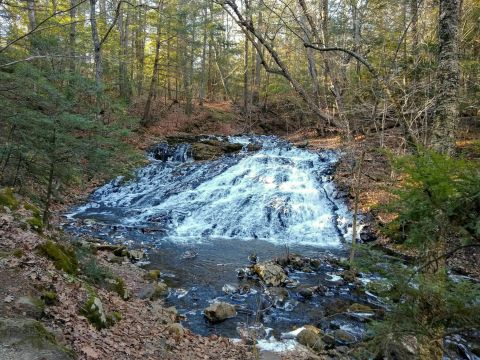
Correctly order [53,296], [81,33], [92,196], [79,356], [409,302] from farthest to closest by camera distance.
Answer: [81,33] → [92,196] → [53,296] → [79,356] → [409,302]

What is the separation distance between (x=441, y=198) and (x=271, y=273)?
682 centimetres

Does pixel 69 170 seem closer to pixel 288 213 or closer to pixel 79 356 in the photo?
pixel 79 356

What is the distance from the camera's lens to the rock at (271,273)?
863 cm

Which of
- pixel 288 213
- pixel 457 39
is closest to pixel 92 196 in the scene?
pixel 288 213

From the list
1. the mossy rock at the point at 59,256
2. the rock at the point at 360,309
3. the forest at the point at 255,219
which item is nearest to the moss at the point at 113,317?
the forest at the point at 255,219

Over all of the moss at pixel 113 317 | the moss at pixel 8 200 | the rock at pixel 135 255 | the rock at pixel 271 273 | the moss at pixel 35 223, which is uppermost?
the moss at pixel 8 200

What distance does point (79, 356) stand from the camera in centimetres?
380

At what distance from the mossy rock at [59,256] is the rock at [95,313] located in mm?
883

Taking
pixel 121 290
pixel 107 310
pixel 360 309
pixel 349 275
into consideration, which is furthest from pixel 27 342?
pixel 349 275

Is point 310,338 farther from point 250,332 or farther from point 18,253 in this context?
point 18,253

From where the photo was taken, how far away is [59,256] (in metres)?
5.75

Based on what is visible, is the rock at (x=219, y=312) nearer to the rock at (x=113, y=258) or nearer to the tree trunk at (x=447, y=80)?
the rock at (x=113, y=258)

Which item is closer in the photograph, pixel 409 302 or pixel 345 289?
pixel 409 302

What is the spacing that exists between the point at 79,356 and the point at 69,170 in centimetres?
478
